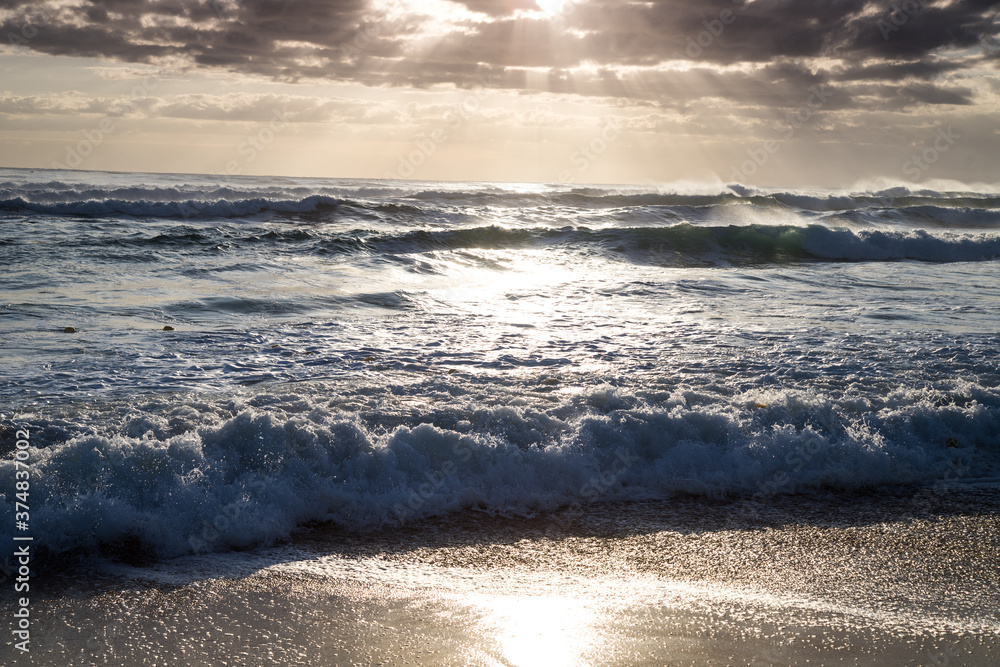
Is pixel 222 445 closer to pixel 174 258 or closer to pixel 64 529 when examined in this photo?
pixel 64 529

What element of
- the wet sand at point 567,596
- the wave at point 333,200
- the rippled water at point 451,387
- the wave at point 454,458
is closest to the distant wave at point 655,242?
the rippled water at point 451,387

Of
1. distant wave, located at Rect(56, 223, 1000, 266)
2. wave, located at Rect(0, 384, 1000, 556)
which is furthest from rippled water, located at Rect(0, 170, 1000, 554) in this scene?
distant wave, located at Rect(56, 223, 1000, 266)

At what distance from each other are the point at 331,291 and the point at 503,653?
30.9 ft

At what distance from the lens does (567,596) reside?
11.3 ft

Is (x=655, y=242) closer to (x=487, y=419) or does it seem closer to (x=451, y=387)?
(x=451, y=387)

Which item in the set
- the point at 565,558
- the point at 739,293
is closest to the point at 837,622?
the point at 565,558

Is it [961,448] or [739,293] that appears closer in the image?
[961,448]

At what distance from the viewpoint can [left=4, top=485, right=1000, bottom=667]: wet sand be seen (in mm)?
2936

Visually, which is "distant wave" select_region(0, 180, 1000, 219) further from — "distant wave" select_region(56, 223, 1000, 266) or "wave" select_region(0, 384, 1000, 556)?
"wave" select_region(0, 384, 1000, 556)

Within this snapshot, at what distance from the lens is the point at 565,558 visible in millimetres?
3910

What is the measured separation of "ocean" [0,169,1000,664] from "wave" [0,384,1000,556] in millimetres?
18

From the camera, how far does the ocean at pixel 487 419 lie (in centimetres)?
400

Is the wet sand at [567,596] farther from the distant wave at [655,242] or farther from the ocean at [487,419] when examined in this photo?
the distant wave at [655,242]

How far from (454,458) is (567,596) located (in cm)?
159
